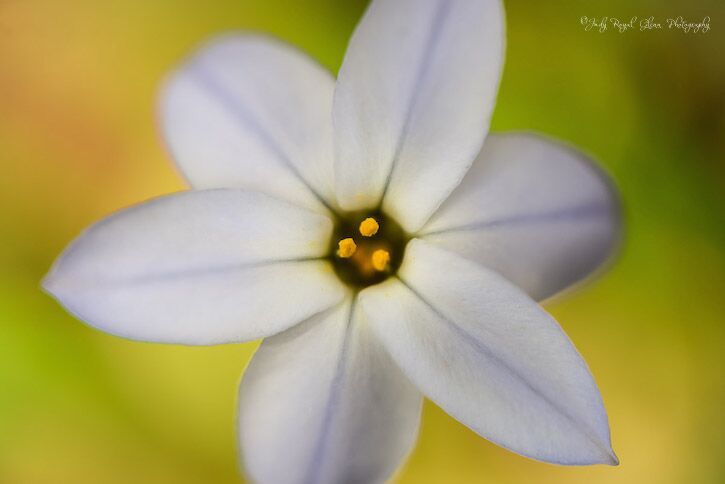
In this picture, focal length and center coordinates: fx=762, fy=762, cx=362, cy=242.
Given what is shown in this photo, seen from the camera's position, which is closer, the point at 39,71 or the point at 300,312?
the point at 300,312

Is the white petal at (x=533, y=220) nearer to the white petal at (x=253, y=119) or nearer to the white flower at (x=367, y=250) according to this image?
the white flower at (x=367, y=250)

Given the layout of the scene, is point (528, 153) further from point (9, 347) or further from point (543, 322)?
point (9, 347)

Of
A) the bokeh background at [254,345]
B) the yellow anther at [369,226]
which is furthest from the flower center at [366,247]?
the bokeh background at [254,345]

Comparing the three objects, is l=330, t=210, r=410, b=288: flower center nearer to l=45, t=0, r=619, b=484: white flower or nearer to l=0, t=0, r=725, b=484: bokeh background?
l=45, t=0, r=619, b=484: white flower

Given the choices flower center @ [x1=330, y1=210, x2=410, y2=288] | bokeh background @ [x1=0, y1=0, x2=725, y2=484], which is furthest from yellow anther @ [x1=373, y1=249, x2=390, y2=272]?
bokeh background @ [x1=0, y1=0, x2=725, y2=484]

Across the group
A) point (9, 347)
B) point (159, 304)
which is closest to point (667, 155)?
point (159, 304)
